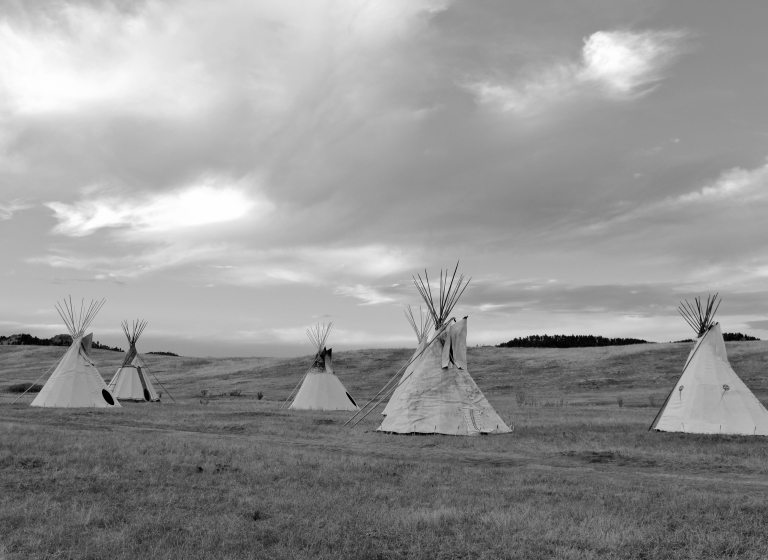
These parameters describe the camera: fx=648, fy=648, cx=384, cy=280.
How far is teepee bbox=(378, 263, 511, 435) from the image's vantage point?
17406 mm

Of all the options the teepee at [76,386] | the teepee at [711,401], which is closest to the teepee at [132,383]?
the teepee at [76,386]

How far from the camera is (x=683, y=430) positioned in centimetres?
1783

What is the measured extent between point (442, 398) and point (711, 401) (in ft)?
24.6

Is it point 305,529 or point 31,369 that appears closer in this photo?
point 305,529

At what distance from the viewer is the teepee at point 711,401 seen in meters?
17.6

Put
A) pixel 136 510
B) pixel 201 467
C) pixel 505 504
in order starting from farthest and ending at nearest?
pixel 201 467 < pixel 505 504 < pixel 136 510

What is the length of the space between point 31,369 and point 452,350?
172ft

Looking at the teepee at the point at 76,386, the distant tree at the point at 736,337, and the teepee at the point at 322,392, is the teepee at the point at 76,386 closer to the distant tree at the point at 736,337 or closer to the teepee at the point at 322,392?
the teepee at the point at 322,392

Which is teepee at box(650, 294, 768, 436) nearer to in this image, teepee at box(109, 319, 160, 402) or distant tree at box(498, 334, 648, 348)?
teepee at box(109, 319, 160, 402)

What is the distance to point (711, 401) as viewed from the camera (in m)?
18.1

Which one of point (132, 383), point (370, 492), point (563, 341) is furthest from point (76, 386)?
point (563, 341)

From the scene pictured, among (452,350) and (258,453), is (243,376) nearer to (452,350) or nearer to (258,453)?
(452,350)

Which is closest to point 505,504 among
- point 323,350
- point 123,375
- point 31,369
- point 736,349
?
point 323,350

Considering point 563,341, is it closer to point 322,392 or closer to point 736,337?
point 736,337
